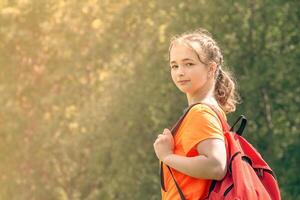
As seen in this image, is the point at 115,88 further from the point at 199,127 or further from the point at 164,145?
the point at 199,127

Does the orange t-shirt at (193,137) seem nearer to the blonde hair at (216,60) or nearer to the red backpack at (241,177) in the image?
the red backpack at (241,177)

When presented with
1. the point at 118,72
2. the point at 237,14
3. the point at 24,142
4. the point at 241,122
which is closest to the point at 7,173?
the point at 24,142

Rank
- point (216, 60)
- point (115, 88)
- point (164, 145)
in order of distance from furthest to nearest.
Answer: point (115, 88), point (216, 60), point (164, 145)

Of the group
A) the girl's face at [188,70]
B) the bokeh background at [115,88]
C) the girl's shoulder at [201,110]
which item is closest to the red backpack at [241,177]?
the girl's shoulder at [201,110]

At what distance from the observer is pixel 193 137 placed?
5062 millimetres

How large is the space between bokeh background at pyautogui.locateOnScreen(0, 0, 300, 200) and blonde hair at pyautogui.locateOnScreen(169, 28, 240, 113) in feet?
64.1

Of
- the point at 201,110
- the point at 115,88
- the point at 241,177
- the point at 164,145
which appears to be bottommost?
the point at 115,88

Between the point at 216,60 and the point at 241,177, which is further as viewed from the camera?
the point at 216,60

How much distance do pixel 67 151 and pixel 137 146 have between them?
2924 millimetres

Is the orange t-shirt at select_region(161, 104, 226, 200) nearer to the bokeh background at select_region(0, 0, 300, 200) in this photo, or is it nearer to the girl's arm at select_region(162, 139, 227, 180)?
the girl's arm at select_region(162, 139, 227, 180)

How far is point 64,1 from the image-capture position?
31.2m

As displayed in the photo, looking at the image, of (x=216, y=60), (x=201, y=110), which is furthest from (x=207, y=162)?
(x=216, y=60)

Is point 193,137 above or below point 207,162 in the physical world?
above

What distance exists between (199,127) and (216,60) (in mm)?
449
